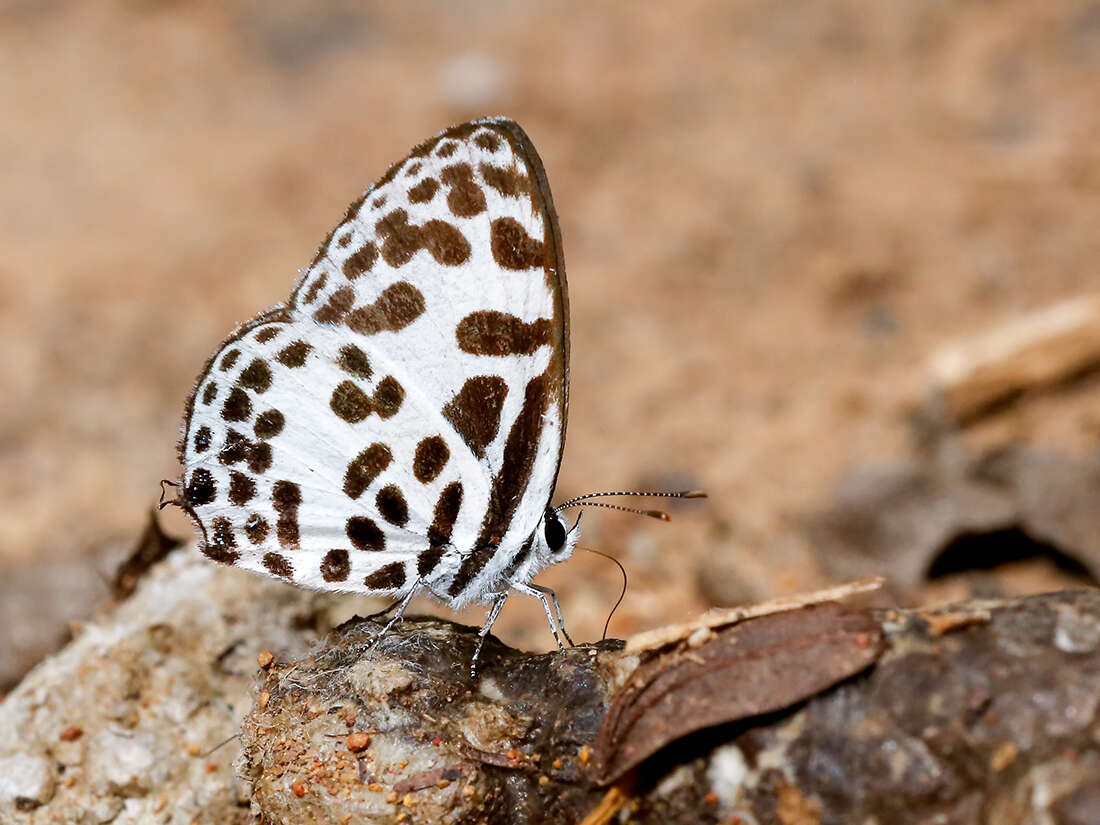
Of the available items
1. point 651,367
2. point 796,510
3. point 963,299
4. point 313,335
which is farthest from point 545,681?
point 963,299

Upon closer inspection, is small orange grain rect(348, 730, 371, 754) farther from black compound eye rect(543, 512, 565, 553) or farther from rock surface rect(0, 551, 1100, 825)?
black compound eye rect(543, 512, 565, 553)

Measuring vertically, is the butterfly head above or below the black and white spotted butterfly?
below

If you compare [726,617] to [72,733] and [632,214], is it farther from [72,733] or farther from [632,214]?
[632,214]

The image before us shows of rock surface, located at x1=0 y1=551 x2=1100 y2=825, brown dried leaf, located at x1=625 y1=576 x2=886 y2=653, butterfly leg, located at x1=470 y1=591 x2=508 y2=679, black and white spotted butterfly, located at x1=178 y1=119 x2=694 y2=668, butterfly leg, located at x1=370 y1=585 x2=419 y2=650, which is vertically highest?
black and white spotted butterfly, located at x1=178 y1=119 x2=694 y2=668

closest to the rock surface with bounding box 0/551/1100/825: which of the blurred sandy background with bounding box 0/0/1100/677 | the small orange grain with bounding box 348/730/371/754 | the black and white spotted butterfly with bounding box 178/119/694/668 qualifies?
the small orange grain with bounding box 348/730/371/754

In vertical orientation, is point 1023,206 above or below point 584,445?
above

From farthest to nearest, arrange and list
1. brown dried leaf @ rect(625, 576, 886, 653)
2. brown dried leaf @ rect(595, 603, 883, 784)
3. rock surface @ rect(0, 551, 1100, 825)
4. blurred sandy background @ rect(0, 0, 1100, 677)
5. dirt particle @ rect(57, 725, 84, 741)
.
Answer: blurred sandy background @ rect(0, 0, 1100, 677), dirt particle @ rect(57, 725, 84, 741), brown dried leaf @ rect(625, 576, 886, 653), brown dried leaf @ rect(595, 603, 883, 784), rock surface @ rect(0, 551, 1100, 825)

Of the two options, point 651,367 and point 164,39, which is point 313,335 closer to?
point 651,367
